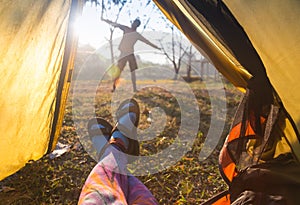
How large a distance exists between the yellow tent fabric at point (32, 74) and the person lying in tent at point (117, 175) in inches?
18.8

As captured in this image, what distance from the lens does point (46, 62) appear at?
1.77m

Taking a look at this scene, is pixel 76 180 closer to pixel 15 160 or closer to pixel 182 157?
pixel 15 160

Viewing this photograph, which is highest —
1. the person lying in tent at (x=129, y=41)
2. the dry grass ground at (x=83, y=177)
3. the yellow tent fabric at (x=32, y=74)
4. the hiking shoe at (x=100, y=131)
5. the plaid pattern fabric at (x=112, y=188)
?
the person lying in tent at (x=129, y=41)

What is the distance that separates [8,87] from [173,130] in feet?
7.33

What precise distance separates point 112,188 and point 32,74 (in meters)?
0.88

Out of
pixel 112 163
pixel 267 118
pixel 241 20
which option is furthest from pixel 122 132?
pixel 241 20

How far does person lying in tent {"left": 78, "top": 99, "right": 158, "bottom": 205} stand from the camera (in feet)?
4.05

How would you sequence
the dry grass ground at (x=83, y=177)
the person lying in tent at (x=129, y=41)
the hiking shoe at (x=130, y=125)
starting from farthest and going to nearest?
the person lying in tent at (x=129, y=41) < the hiking shoe at (x=130, y=125) < the dry grass ground at (x=83, y=177)

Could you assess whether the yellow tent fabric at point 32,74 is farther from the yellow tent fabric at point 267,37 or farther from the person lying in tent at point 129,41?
the person lying in tent at point 129,41

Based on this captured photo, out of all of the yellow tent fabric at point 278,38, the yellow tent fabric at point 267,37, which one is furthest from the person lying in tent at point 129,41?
the yellow tent fabric at point 278,38

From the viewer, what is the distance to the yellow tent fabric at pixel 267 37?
885mm

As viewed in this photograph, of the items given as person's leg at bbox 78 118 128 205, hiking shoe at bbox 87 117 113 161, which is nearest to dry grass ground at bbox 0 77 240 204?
hiking shoe at bbox 87 117 113 161

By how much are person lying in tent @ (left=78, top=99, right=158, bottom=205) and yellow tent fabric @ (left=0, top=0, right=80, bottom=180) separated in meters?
0.48

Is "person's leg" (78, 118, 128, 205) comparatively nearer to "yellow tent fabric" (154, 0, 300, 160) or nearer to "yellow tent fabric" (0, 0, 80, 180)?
"yellow tent fabric" (0, 0, 80, 180)
